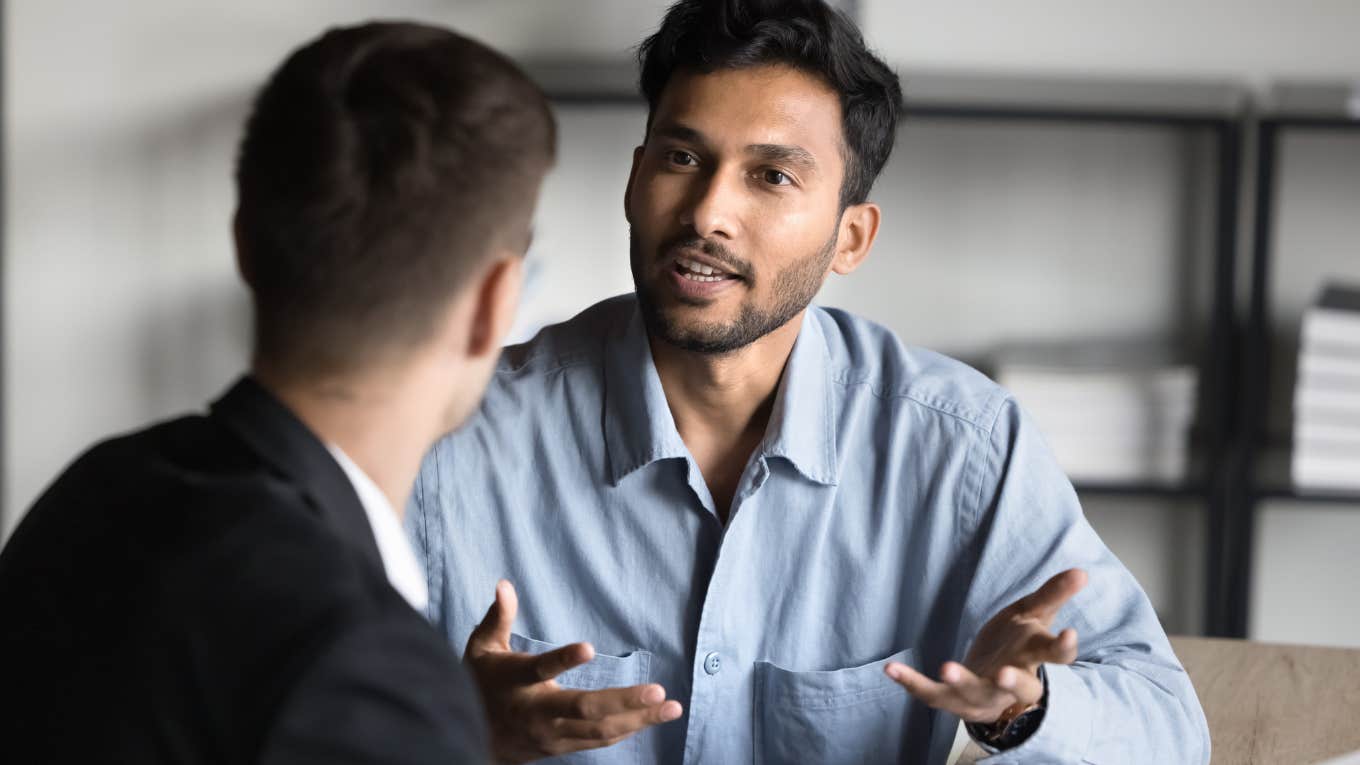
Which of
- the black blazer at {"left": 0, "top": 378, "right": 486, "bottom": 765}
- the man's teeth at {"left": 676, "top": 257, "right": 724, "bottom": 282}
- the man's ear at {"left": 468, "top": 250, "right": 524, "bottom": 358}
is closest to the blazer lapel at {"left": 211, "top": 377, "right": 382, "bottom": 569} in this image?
the black blazer at {"left": 0, "top": 378, "right": 486, "bottom": 765}

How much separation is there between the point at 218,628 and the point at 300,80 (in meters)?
0.31

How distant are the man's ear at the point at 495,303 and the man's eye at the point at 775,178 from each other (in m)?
0.65

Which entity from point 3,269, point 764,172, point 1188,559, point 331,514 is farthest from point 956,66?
point 331,514

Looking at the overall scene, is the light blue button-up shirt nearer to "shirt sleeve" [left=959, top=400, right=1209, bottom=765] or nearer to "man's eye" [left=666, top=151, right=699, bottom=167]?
"shirt sleeve" [left=959, top=400, right=1209, bottom=765]

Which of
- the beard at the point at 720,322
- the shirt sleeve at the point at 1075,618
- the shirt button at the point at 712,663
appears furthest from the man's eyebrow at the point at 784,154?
the shirt button at the point at 712,663

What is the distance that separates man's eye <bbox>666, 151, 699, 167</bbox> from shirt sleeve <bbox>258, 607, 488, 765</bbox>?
868 millimetres

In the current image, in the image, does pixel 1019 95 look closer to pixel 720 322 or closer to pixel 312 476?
pixel 720 322

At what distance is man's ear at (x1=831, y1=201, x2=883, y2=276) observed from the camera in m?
1.70

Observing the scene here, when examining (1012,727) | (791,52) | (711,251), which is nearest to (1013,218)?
Result: (791,52)

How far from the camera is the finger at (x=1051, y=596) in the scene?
4.00 ft

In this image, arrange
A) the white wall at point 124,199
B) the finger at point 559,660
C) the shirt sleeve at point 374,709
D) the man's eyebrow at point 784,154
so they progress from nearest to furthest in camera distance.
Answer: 1. the shirt sleeve at point 374,709
2. the finger at point 559,660
3. the man's eyebrow at point 784,154
4. the white wall at point 124,199

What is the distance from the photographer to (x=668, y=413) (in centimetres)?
148

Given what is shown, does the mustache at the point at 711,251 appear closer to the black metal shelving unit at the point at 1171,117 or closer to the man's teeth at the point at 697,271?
the man's teeth at the point at 697,271

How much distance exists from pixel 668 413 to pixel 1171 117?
145 cm
